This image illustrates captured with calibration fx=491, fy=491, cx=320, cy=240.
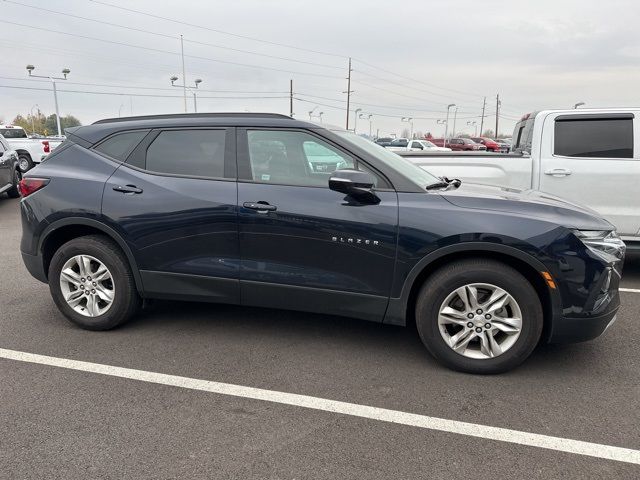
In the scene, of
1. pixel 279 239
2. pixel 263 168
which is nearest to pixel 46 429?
pixel 279 239

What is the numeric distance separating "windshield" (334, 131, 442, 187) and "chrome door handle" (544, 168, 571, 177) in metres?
2.42

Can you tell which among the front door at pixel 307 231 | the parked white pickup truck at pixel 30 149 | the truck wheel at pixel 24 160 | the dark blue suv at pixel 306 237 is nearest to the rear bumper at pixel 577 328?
the dark blue suv at pixel 306 237

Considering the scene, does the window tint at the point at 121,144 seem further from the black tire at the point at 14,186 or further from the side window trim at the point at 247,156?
the black tire at the point at 14,186

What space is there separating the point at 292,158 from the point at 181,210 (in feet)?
3.05

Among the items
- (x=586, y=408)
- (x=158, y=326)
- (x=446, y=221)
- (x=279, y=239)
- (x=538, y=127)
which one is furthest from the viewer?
(x=538, y=127)

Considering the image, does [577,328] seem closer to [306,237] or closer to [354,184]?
[354,184]

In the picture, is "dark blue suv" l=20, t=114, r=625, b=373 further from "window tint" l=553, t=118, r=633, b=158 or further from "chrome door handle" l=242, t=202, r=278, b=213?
"window tint" l=553, t=118, r=633, b=158

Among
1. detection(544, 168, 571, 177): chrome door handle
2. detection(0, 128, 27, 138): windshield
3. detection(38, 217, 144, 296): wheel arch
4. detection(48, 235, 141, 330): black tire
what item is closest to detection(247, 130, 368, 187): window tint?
detection(38, 217, 144, 296): wheel arch

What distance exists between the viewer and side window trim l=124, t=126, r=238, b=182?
3.73 m

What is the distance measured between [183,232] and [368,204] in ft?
4.70

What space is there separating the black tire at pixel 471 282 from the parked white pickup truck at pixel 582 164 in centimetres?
289

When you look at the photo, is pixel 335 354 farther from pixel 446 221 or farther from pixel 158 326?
pixel 158 326

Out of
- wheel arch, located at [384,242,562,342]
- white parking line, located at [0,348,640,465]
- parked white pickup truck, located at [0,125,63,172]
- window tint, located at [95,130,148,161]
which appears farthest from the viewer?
parked white pickup truck, located at [0,125,63,172]

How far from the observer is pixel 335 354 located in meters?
3.66
